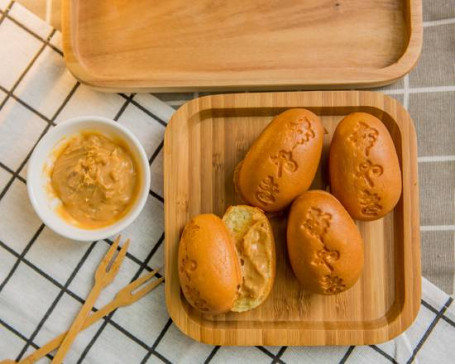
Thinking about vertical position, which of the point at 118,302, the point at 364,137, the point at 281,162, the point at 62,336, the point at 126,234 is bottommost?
the point at 62,336

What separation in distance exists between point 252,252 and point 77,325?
0.33 meters

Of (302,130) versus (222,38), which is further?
(222,38)

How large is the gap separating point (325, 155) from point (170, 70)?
12.1 inches

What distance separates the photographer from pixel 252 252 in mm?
832

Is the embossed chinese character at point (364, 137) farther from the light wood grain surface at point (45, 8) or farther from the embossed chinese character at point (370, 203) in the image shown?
the light wood grain surface at point (45, 8)

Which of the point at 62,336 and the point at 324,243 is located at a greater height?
the point at 324,243

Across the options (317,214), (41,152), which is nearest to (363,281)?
(317,214)

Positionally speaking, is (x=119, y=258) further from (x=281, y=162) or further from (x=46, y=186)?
(x=281, y=162)

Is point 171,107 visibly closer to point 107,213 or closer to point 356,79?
point 107,213

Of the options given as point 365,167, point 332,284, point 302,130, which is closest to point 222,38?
point 302,130

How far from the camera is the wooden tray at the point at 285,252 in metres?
0.86

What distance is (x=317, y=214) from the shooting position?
78cm

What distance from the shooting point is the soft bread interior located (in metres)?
0.83

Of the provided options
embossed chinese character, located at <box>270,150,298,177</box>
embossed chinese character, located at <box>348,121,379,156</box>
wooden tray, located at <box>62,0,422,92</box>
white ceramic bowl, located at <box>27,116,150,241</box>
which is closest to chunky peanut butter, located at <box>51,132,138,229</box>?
white ceramic bowl, located at <box>27,116,150,241</box>
